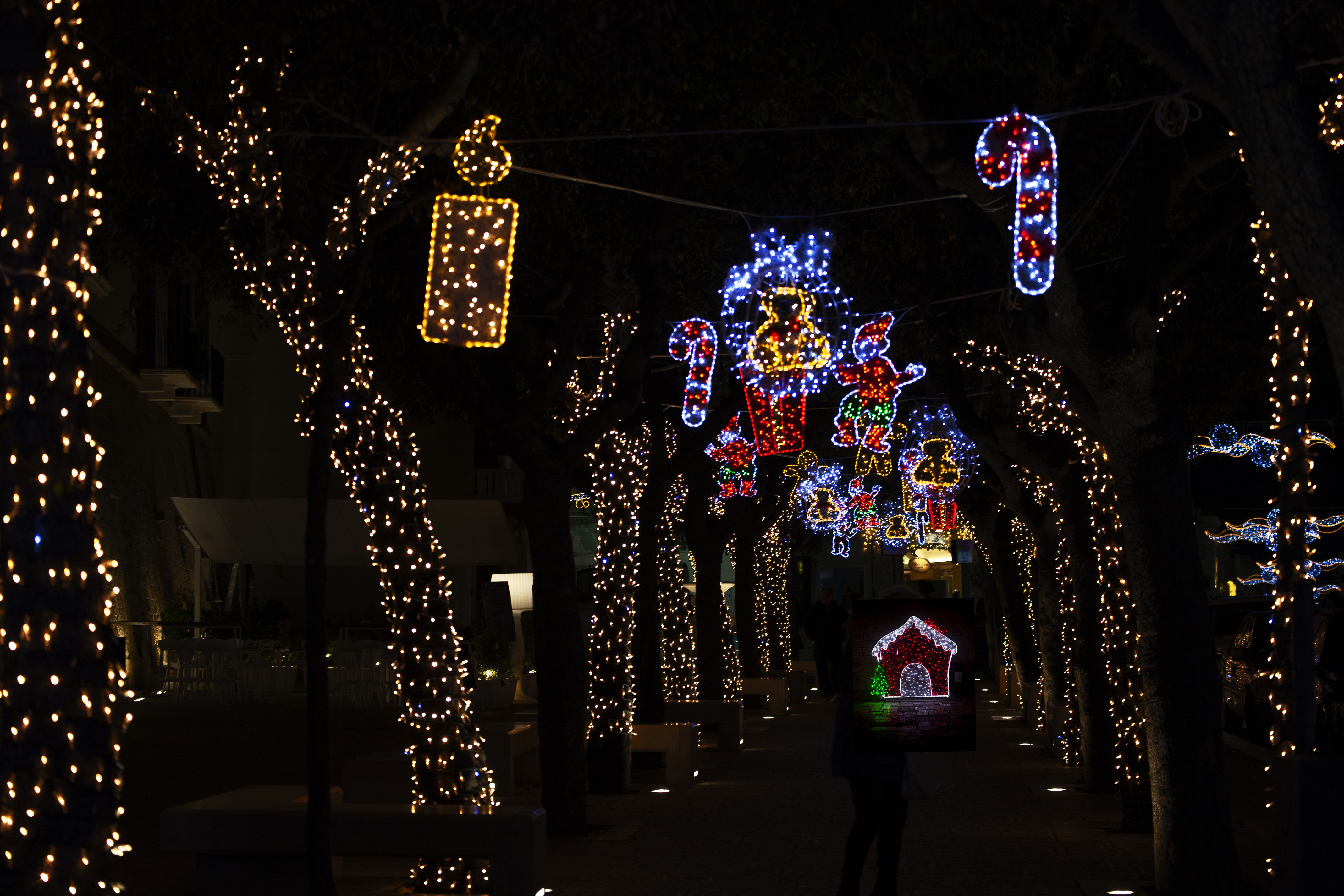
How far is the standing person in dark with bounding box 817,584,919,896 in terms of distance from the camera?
7.39m

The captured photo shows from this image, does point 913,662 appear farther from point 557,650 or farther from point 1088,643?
point 1088,643

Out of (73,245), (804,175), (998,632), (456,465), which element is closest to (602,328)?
(804,175)

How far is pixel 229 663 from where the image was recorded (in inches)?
955

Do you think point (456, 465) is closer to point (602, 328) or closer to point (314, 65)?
point (602, 328)

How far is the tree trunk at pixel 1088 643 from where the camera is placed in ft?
41.9

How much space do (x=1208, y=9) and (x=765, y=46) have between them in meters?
4.23

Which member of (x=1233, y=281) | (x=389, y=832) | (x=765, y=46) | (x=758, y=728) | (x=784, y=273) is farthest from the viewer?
(x=758, y=728)

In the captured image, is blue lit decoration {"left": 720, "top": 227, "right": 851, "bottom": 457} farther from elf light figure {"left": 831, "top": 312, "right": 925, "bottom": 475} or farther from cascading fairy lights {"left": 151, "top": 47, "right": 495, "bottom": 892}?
cascading fairy lights {"left": 151, "top": 47, "right": 495, "bottom": 892}

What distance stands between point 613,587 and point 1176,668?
6.80 metres

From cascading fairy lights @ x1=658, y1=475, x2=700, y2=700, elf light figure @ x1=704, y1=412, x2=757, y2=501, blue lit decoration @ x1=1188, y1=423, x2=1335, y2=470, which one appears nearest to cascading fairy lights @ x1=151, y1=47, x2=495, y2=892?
elf light figure @ x1=704, y1=412, x2=757, y2=501

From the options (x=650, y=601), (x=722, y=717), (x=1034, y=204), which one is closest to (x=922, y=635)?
(x=1034, y=204)

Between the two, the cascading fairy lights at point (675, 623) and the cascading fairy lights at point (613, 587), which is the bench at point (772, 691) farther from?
the cascading fairy lights at point (613, 587)

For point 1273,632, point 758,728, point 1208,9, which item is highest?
point 1208,9

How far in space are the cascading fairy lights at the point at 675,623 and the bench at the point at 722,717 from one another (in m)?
0.85
